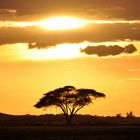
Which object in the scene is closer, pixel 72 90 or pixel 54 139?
pixel 54 139

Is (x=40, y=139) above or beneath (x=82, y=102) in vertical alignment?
beneath

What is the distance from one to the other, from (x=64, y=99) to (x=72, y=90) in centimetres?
324

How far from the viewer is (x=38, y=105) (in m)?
171

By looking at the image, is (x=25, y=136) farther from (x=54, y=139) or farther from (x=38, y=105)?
(x=38, y=105)

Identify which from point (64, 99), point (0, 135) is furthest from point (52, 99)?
point (0, 135)

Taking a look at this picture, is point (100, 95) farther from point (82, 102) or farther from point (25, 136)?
point (25, 136)

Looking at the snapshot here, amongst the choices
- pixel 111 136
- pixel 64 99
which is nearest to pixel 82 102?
pixel 64 99

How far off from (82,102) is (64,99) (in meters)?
4.45

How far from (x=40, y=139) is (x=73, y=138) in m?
3.88

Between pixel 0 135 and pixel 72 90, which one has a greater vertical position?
pixel 72 90

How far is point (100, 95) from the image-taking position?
16750cm

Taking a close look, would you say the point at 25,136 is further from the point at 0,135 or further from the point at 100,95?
the point at 100,95

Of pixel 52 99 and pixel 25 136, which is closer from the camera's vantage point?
pixel 25 136

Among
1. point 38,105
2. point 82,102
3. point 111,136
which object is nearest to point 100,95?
point 82,102
